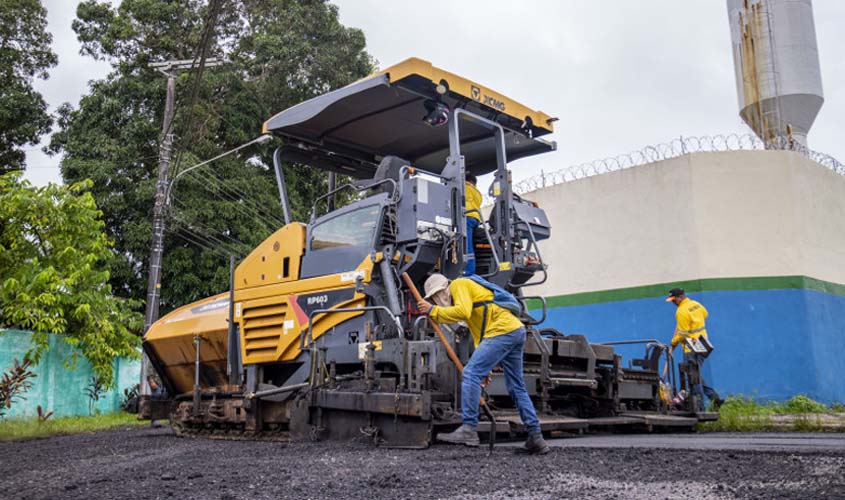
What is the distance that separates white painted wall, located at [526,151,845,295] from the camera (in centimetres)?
1248

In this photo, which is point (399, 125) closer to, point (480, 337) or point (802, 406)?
point (480, 337)

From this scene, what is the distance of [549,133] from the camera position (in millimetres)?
8625

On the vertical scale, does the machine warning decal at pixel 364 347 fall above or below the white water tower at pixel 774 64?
below

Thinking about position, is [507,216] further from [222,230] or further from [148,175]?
[148,175]

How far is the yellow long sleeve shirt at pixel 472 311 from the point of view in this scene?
19.8 ft

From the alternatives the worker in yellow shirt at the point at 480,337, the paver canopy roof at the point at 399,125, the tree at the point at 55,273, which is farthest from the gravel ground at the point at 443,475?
the tree at the point at 55,273

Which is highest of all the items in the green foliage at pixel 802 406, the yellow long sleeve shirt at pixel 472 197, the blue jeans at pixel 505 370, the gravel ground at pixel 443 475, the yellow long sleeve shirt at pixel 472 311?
the yellow long sleeve shirt at pixel 472 197

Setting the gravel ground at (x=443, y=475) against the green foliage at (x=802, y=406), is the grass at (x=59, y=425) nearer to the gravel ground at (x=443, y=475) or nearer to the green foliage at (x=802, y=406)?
the gravel ground at (x=443, y=475)

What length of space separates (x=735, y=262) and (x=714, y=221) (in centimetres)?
72

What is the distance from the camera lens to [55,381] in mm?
15211

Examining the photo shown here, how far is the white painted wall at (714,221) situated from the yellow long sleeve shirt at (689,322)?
2892mm

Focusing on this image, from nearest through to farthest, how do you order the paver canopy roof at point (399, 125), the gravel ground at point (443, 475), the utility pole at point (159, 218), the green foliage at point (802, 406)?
1. the gravel ground at point (443, 475)
2. the paver canopy roof at point (399, 125)
3. the green foliage at point (802, 406)
4. the utility pole at point (159, 218)

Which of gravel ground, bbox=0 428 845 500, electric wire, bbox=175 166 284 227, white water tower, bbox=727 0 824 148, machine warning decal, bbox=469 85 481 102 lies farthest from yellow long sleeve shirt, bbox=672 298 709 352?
electric wire, bbox=175 166 284 227

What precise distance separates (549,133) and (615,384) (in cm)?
275
